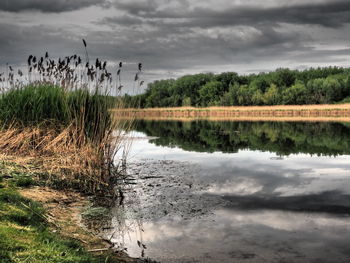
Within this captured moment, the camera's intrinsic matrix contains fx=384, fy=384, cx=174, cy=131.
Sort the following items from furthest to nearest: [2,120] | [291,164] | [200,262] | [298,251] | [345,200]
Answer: [291,164], [2,120], [345,200], [298,251], [200,262]

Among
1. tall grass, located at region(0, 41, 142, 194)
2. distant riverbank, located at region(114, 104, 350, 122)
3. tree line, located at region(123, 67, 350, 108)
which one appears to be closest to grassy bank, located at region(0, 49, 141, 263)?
tall grass, located at region(0, 41, 142, 194)

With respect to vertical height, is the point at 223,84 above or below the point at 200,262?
above

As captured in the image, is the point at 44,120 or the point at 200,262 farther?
the point at 44,120

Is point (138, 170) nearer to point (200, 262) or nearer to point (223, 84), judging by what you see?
point (200, 262)

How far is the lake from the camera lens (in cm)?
642

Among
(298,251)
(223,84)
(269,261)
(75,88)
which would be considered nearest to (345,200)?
(298,251)

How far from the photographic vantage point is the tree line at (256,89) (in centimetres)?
10575

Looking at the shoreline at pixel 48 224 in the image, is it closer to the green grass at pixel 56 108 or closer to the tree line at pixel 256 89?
the green grass at pixel 56 108

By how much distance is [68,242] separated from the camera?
598cm

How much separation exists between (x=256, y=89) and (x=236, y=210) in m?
117

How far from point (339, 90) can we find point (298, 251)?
4280 inches

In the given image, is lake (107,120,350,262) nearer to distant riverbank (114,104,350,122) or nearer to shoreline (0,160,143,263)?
shoreline (0,160,143,263)

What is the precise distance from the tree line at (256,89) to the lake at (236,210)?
62.4m

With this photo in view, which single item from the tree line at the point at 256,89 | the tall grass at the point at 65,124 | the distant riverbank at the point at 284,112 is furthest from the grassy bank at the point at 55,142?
the tree line at the point at 256,89
